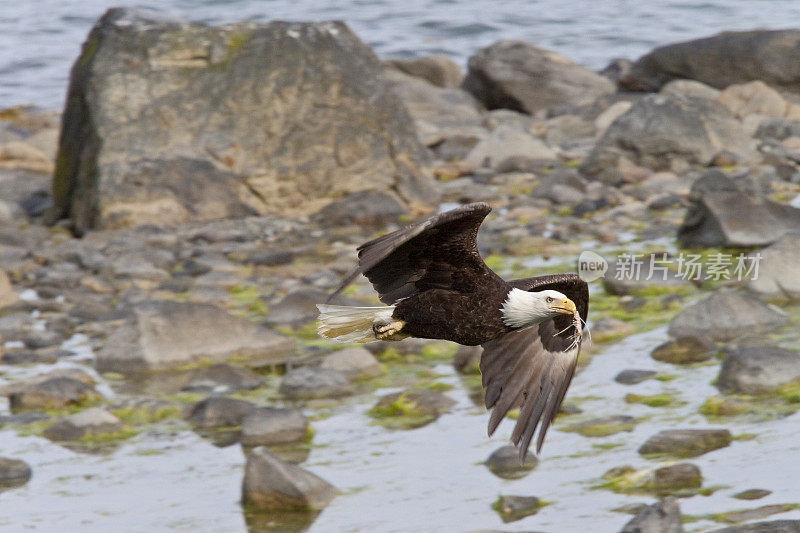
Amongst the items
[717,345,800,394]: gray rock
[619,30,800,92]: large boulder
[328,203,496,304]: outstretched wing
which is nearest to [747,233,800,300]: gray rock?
[717,345,800,394]: gray rock

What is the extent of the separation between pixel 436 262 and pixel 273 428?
2.66m

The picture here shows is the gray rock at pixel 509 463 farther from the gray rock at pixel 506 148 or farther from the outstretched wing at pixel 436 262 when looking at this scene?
the gray rock at pixel 506 148

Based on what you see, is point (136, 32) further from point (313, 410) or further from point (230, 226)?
point (313, 410)

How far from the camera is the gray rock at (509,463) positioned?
6477 mm

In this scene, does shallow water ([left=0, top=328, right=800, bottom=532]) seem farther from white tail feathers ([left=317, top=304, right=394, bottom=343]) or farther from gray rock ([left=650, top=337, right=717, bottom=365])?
white tail feathers ([left=317, top=304, right=394, bottom=343])

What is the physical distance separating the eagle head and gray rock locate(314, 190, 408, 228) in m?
7.09

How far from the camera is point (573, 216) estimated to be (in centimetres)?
1164

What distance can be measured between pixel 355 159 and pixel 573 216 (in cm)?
234

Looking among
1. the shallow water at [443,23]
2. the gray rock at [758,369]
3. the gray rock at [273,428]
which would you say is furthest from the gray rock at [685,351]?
the shallow water at [443,23]

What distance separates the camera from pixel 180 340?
328 inches

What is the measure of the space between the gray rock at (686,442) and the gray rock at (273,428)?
79.5 inches

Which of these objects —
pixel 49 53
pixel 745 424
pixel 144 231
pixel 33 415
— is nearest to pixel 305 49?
pixel 144 231

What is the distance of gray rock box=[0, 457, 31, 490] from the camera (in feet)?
21.7

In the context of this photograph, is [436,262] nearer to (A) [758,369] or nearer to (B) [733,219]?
(A) [758,369]
